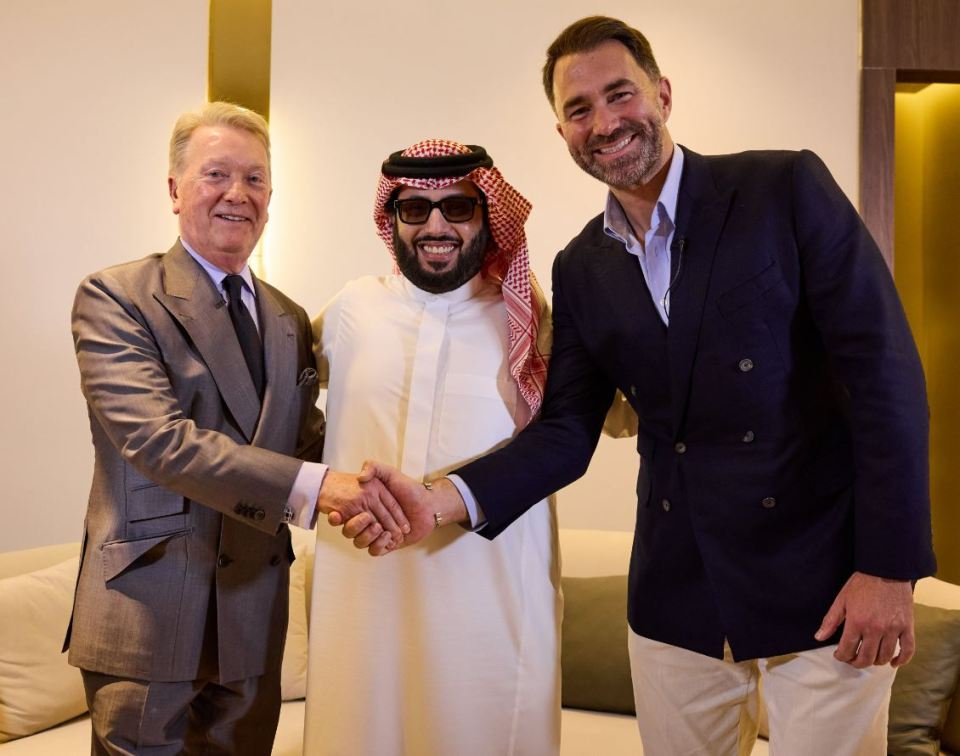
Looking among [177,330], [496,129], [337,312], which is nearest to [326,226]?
[496,129]

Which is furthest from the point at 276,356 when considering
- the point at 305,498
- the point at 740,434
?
the point at 740,434

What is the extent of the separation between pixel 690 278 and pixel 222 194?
3.33 feet

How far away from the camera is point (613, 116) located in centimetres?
192

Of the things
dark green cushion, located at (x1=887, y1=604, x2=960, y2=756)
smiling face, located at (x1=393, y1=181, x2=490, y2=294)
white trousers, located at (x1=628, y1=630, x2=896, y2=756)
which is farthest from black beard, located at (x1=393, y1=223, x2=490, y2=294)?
dark green cushion, located at (x1=887, y1=604, x2=960, y2=756)

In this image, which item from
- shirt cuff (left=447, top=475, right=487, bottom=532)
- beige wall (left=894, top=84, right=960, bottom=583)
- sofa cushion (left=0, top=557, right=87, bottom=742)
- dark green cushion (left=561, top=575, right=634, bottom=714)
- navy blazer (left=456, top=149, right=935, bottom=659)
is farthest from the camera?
beige wall (left=894, top=84, right=960, bottom=583)

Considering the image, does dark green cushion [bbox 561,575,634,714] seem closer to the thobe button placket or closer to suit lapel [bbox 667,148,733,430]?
the thobe button placket

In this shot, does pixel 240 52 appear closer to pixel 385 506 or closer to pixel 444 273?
pixel 444 273

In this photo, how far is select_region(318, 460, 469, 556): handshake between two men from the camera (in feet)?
6.35

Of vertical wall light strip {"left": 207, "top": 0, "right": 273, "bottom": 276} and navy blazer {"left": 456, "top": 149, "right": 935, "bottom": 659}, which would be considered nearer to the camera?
navy blazer {"left": 456, "top": 149, "right": 935, "bottom": 659}

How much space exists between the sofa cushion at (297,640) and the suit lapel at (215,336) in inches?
45.7

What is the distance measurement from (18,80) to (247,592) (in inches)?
109

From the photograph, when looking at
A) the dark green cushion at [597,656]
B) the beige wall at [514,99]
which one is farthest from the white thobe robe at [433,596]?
the beige wall at [514,99]

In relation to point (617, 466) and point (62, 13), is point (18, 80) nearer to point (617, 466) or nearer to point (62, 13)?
point (62, 13)

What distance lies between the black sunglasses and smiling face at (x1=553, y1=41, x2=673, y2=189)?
11.5 inches
